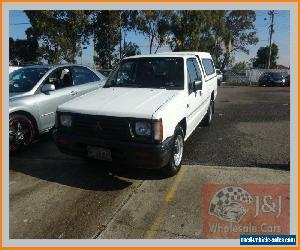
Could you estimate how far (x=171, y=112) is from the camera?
15.2ft

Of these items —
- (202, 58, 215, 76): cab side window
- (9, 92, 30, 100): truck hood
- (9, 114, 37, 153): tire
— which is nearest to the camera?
(9, 114, 37, 153): tire

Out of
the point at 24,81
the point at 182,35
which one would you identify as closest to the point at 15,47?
the point at 182,35

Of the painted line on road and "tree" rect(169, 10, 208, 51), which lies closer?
the painted line on road

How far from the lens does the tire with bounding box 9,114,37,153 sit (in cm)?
595

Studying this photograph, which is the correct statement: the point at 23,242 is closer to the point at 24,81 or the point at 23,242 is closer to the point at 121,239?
the point at 121,239

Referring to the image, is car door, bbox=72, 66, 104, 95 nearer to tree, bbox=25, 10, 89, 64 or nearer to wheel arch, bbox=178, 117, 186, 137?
wheel arch, bbox=178, 117, 186, 137

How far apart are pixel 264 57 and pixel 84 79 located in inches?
1776

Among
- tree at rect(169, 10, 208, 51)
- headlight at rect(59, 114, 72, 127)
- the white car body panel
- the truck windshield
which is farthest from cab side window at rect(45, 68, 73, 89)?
tree at rect(169, 10, 208, 51)

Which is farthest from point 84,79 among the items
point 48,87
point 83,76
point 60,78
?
point 48,87

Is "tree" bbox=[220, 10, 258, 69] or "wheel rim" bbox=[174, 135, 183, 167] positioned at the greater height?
"tree" bbox=[220, 10, 258, 69]

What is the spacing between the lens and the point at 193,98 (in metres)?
5.85

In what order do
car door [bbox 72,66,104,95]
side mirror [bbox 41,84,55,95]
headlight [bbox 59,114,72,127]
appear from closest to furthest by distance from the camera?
headlight [bbox 59,114,72,127], side mirror [bbox 41,84,55,95], car door [bbox 72,66,104,95]

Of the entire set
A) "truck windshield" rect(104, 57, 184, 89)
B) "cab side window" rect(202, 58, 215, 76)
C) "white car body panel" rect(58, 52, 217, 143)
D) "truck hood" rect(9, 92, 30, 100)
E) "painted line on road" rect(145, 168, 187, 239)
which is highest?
"cab side window" rect(202, 58, 215, 76)

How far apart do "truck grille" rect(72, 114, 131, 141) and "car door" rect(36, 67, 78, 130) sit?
6.40 feet
